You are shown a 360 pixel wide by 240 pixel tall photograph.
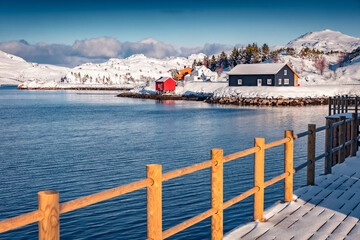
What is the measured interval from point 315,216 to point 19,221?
239 inches

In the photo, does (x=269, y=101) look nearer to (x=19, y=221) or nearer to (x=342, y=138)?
(x=342, y=138)

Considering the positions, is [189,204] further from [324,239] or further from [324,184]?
[324,239]

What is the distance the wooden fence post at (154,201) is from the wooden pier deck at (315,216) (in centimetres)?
194

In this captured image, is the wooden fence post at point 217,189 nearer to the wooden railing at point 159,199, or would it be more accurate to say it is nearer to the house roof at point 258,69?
the wooden railing at point 159,199

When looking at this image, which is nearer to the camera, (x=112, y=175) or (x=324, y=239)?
(x=324, y=239)

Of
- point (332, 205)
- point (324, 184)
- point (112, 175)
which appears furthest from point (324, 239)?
point (112, 175)

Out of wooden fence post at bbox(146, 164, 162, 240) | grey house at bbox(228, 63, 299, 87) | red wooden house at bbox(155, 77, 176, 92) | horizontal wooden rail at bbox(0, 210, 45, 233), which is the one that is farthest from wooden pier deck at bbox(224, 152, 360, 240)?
red wooden house at bbox(155, 77, 176, 92)

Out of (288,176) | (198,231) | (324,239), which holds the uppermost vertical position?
(288,176)

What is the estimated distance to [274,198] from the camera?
49.4ft

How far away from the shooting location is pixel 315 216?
774 cm

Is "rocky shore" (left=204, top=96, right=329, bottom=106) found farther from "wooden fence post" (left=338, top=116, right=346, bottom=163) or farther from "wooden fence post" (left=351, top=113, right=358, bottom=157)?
"wooden fence post" (left=338, top=116, right=346, bottom=163)

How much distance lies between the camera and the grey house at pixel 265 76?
87.9 metres

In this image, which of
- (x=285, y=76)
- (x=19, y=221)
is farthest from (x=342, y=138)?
(x=285, y=76)

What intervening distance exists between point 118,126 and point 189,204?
2994cm
